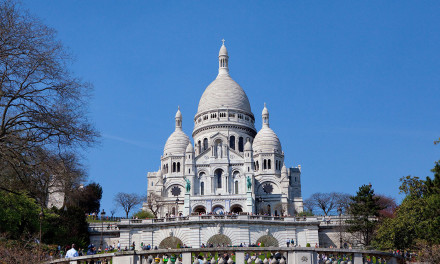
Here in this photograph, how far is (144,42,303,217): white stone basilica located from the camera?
8550cm

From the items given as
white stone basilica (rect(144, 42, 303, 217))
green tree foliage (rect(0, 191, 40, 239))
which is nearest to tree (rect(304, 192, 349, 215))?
white stone basilica (rect(144, 42, 303, 217))

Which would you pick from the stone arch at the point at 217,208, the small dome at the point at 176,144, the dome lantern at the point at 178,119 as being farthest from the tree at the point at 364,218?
the dome lantern at the point at 178,119

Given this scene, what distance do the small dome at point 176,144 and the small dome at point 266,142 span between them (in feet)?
41.2

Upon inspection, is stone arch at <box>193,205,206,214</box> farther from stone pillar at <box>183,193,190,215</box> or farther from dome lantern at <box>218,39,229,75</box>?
dome lantern at <box>218,39,229,75</box>

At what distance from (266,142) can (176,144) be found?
52.8ft

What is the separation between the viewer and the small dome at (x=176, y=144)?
339 ft

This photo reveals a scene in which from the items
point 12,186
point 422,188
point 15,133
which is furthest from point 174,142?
point 15,133

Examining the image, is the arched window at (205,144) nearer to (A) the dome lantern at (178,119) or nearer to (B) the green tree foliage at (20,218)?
(A) the dome lantern at (178,119)

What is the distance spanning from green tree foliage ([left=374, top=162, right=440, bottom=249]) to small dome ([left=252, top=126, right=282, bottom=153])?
55.9 meters

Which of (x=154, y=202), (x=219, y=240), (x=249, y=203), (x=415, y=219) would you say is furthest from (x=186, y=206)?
(x=415, y=219)

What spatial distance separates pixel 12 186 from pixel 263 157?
72425 millimetres

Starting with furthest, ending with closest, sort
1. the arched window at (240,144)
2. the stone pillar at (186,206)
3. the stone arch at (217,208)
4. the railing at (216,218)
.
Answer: the arched window at (240,144) < the stone arch at (217,208) < the stone pillar at (186,206) < the railing at (216,218)

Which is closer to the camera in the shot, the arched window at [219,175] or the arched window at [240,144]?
the arched window at [219,175]

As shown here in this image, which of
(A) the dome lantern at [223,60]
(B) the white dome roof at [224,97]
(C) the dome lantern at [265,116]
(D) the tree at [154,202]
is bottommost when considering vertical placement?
(D) the tree at [154,202]
